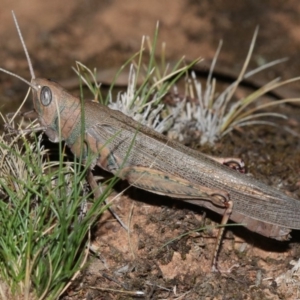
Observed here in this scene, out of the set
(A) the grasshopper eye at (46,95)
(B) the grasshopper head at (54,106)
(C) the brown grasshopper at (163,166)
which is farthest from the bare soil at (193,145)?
(A) the grasshopper eye at (46,95)

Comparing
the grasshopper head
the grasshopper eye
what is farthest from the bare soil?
the grasshopper eye

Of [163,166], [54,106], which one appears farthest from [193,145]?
[54,106]

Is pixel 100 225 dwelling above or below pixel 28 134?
below

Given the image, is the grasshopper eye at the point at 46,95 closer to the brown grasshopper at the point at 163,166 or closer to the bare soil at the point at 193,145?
the brown grasshopper at the point at 163,166

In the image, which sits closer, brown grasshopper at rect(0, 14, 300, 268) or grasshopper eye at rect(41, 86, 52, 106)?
brown grasshopper at rect(0, 14, 300, 268)

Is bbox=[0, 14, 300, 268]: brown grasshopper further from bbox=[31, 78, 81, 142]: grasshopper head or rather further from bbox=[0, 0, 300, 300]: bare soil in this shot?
bbox=[0, 0, 300, 300]: bare soil

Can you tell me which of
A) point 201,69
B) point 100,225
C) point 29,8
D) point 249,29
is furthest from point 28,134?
point 249,29

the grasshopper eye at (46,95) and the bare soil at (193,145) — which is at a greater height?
the grasshopper eye at (46,95)

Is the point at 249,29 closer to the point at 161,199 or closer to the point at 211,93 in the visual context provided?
the point at 211,93
